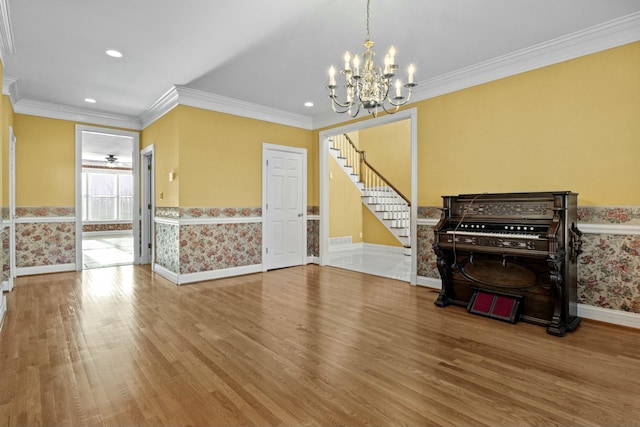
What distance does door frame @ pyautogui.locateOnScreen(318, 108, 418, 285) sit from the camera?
15.2ft

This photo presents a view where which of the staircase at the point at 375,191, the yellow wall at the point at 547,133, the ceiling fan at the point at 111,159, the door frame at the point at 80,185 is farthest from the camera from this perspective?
the ceiling fan at the point at 111,159

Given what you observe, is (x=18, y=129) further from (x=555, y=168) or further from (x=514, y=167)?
(x=555, y=168)

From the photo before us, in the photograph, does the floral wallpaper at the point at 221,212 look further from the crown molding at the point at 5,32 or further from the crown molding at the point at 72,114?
the crown molding at the point at 72,114

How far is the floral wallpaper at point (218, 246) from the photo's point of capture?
16.0ft

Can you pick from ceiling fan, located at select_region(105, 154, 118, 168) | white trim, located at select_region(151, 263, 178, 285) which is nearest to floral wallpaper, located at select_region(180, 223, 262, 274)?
white trim, located at select_region(151, 263, 178, 285)

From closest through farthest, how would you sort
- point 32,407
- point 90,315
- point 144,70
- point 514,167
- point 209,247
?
point 32,407
point 90,315
point 514,167
point 144,70
point 209,247

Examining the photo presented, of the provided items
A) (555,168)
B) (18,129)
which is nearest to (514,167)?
(555,168)

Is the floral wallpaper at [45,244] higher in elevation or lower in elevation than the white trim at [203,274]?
higher

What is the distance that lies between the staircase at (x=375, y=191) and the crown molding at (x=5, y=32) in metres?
5.52

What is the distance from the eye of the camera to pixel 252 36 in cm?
326

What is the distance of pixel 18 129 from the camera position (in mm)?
5250

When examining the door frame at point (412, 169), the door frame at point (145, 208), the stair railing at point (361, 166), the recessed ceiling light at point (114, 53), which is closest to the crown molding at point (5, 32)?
the recessed ceiling light at point (114, 53)

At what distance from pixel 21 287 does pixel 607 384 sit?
A: 20.5 feet

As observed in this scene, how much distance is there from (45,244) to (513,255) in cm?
660
